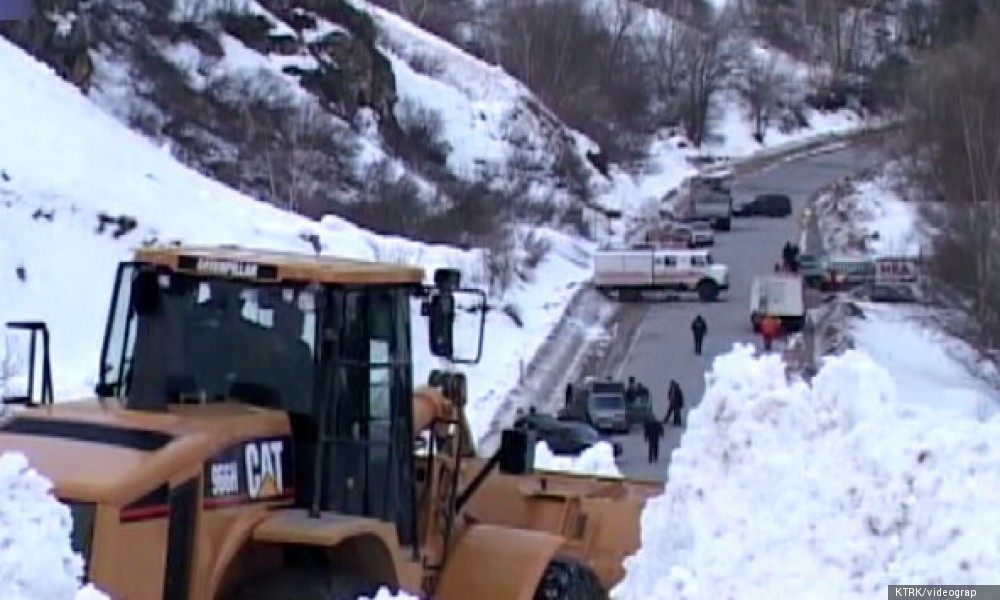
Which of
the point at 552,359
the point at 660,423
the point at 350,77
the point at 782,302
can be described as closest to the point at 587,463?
the point at 660,423

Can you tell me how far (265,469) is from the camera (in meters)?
8.84

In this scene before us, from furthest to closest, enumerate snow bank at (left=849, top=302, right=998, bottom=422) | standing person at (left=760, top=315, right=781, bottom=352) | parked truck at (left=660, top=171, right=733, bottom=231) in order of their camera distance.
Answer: parked truck at (left=660, top=171, right=733, bottom=231) → standing person at (left=760, top=315, right=781, bottom=352) → snow bank at (left=849, top=302, right=998, bottom=422)

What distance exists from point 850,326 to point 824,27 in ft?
210

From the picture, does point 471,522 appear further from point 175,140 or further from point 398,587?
point 175,140

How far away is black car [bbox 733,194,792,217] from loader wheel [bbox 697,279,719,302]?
19.6m

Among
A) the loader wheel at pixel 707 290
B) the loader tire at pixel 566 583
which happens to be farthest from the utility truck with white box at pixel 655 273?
the loader tire at pixel 566 583

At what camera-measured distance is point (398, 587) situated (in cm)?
934

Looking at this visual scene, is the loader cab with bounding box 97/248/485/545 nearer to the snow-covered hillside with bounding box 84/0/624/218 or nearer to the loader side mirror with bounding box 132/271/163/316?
the loader side mirror with bounding box 132/271/163/316

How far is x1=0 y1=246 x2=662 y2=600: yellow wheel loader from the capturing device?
27.0ft

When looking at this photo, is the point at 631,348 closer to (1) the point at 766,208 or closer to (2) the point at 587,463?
(2) the point at 587,463

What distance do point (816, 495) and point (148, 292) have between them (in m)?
3.39

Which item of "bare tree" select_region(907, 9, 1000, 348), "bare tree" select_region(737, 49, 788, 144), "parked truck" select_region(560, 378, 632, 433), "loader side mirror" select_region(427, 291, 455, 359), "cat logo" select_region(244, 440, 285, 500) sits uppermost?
"bare tree" select_region(737, 49, 788, 144)

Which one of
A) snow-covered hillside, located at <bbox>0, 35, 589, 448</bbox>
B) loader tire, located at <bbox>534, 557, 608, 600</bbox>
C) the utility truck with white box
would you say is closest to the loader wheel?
the utility truck with white box

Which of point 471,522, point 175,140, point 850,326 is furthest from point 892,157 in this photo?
point 471,522
